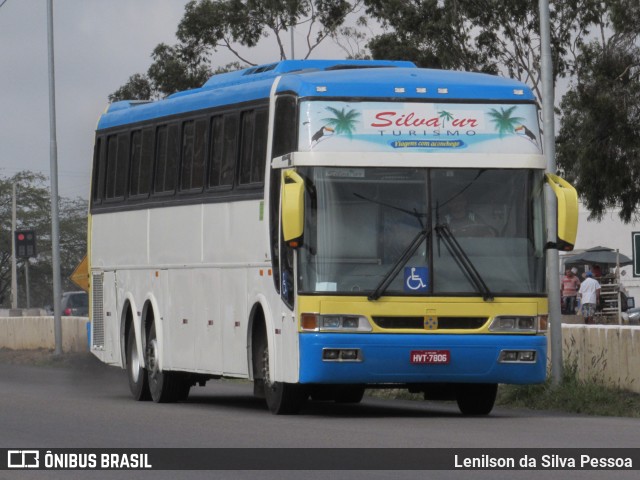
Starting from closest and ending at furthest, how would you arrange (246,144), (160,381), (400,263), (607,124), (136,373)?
(400,263) < (246,144) < (160,381) < (136,373) < (607,124)

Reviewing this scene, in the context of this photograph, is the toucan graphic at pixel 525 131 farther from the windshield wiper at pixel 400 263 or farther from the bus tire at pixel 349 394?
the bus tire at pixel 349 394

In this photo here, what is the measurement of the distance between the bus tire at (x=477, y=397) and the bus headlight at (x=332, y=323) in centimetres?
218

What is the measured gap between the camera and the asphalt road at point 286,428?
531 inches

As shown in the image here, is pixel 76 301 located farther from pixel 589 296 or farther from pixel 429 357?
pixel 429 357

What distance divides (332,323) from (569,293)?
29063 mm

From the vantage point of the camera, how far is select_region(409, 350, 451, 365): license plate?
17141 millimetres

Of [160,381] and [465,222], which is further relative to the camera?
[160,381]

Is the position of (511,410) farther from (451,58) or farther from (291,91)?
(451,58)

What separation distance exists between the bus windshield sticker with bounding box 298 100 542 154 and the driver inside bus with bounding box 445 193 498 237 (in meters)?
0.61

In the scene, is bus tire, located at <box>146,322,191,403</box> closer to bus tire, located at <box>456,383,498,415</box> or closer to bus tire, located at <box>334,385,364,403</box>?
bus tire, located at <box>334,385,364,403</box>

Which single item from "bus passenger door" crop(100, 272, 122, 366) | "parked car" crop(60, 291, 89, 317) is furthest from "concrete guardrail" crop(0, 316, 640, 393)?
"parked car" crop(60, 291, 89, 317)

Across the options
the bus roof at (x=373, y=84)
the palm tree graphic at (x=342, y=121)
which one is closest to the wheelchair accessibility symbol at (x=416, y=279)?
the palm tree graphic at (x=342, y=121)

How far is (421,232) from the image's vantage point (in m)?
17.3

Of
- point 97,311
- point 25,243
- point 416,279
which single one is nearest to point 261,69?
point 416,279
